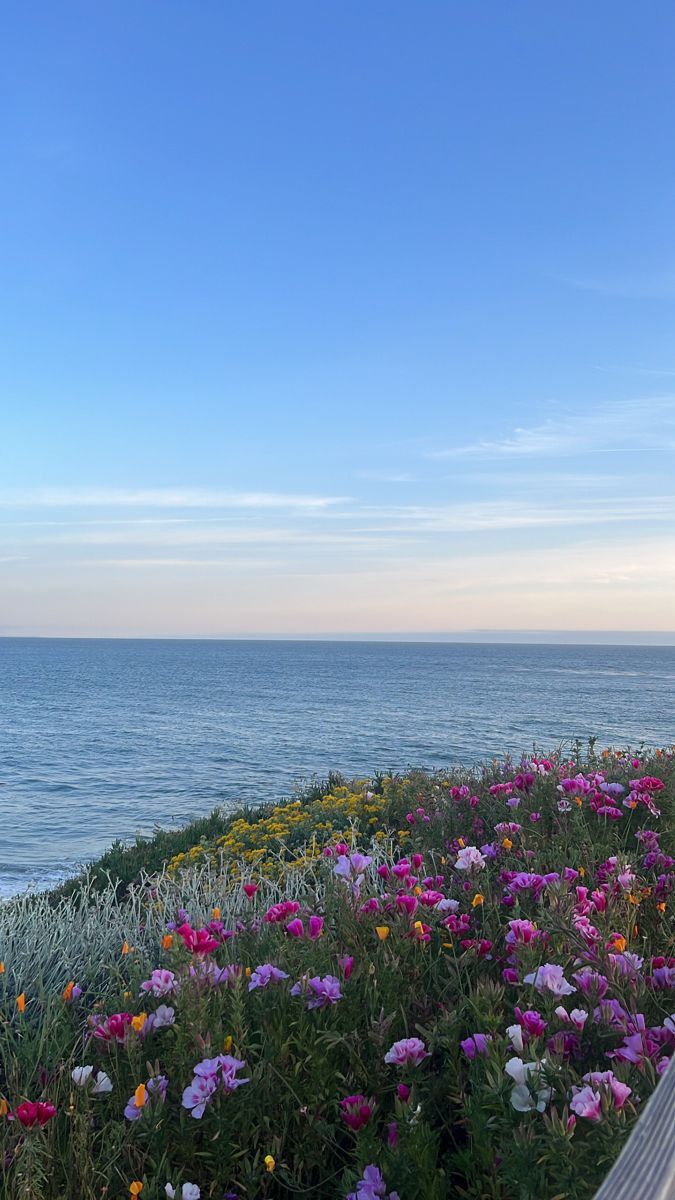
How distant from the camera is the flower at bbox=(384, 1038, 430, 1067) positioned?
8.87 feet

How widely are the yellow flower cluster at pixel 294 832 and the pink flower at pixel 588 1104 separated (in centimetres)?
725

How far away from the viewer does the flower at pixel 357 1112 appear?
8.09 ft

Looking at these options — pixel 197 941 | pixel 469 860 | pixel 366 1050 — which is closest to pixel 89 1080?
pixel 197 941

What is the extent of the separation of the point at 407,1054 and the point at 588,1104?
2.66 feet

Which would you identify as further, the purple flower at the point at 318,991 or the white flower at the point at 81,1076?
the purple flower at the point at 318,991

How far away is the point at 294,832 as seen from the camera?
11.0 meters

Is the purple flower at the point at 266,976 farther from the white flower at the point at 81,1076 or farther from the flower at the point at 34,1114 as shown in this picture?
the flower at the point at 34,1114

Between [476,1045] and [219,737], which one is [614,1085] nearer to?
[476,1045]

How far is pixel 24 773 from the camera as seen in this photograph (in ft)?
103

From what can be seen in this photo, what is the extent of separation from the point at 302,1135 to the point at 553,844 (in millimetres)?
2820

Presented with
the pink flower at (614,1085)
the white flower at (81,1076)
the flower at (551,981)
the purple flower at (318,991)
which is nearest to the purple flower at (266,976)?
the purple flower at (318,991)

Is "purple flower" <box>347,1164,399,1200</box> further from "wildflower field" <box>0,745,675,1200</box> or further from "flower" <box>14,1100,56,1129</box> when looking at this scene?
"flower" <box>14,1100,56,1129</box>

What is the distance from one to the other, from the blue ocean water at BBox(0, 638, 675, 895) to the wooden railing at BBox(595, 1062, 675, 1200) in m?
15.6

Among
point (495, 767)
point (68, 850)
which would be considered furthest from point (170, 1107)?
point (68, 850)
